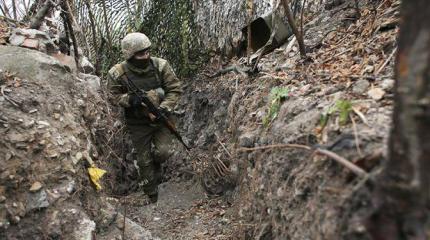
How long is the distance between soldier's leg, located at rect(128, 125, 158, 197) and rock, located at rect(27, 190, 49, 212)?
213cm

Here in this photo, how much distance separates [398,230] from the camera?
1.66 m

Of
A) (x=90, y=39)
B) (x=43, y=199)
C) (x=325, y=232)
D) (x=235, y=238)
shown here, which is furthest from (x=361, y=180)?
(x=90, y=39)

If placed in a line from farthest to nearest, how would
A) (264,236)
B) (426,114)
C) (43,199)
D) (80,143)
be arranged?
(80,143) → (43,199) → (264,236) → (426,114)

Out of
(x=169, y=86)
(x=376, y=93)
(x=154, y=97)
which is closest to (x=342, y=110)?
(x=376, y=93)

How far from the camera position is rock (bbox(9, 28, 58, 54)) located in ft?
18.1

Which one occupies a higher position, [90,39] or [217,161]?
[90,39]

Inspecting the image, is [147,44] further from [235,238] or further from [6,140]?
[235,238]

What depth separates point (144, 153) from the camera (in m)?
5.93

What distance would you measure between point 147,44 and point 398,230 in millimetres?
4416

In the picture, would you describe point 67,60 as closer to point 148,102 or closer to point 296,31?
point 148,102

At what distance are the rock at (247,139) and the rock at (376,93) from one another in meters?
1.48

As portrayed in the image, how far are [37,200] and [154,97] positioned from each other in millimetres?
2224

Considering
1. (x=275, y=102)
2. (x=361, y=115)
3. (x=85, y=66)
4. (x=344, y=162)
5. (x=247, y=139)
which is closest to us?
(x=344, y=162)

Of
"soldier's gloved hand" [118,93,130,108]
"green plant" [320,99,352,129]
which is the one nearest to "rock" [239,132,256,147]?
"green plant" [320,99,352,129]
